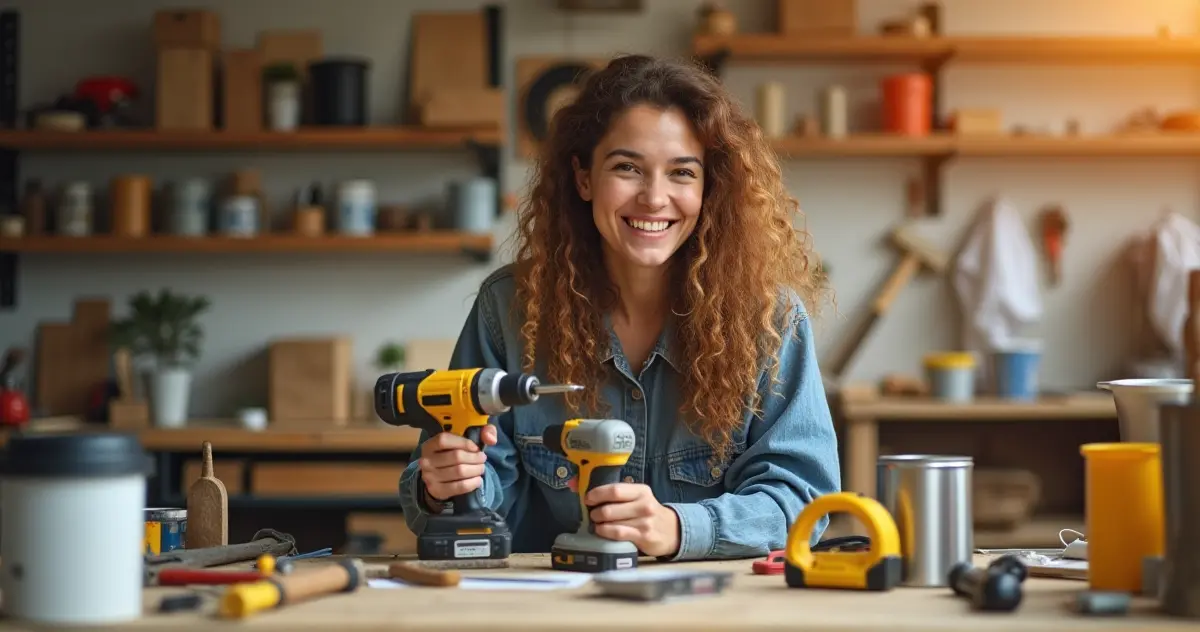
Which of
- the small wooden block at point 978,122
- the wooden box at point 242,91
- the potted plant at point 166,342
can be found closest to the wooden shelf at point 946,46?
the small wooden block at point 978,122

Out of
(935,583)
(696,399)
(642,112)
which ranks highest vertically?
(642,112)

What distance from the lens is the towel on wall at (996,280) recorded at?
4.42 metres

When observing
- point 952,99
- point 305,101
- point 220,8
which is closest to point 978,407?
point 952,99

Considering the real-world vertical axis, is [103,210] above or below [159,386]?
above

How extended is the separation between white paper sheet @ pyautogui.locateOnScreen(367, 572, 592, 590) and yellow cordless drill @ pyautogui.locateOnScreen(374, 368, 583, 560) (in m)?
0.13

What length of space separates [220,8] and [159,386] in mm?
1397

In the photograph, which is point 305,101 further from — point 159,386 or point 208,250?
point 159,386

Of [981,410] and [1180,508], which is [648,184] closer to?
[1180,508]

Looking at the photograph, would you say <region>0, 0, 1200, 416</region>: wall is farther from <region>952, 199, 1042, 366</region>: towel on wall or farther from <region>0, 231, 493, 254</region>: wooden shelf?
<region>0, 231, 493, 254</region>: wooden shelf

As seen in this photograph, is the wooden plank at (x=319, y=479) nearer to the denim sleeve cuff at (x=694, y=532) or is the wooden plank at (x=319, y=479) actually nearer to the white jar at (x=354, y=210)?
the white jar at (x=354, y=210)

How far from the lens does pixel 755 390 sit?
2016mm

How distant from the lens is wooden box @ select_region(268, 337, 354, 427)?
4379mm

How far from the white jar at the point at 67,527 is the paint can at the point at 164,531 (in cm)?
47

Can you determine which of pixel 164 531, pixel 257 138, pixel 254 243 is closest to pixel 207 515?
pixel 164 531
